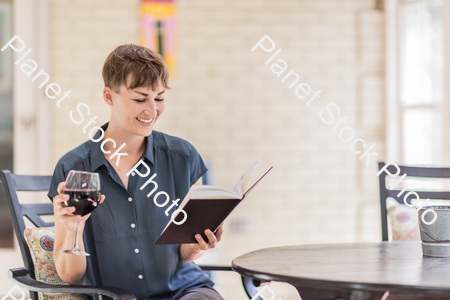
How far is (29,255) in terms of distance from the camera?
2.01 metres

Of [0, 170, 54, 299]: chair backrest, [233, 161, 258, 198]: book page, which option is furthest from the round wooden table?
[0, 170, 54, 299]: chair backrest

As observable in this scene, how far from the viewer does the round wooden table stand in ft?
4.33

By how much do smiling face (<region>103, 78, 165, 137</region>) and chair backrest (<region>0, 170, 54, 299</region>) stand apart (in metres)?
0.52

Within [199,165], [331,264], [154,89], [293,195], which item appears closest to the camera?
[331,264]

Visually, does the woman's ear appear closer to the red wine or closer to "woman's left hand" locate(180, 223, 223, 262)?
the red wine

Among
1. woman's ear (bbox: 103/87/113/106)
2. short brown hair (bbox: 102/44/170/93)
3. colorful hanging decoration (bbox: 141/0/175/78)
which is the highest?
colorful hanging decoration (bbox: 141/0/175/78)

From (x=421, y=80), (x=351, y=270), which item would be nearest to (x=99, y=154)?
(x=351, y=270)

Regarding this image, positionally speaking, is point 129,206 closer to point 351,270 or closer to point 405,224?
point 351,270

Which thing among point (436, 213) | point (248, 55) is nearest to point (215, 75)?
point (248, 55)

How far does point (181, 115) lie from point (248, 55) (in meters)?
0.73

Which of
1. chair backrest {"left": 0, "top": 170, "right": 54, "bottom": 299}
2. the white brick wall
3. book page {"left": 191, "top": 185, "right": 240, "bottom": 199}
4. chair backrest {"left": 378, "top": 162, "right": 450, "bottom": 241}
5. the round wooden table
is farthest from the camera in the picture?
→ the white brick wall

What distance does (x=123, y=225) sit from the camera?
76.2 inches

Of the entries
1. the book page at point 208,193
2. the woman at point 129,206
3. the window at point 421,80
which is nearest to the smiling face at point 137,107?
the woman at point 129,206

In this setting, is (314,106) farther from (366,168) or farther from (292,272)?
(292,272)
